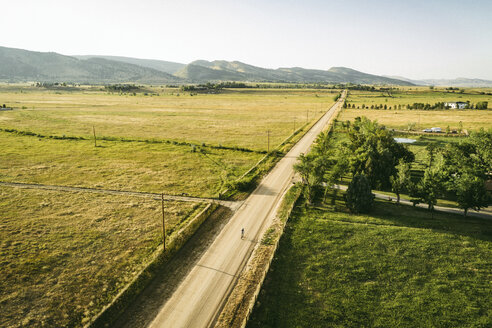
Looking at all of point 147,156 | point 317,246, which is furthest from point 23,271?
point 147,156

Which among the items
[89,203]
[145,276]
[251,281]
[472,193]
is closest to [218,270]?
[251,281]

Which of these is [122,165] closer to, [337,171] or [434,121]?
[337,171]

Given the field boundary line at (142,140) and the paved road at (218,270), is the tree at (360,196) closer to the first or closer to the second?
the paved road at (218,270)

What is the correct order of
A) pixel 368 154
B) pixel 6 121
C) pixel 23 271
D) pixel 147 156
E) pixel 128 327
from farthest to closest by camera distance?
pixel 6 121 → pixel 147 156 → pixel 368 154 → pixel 23 271 → pixel 128 327

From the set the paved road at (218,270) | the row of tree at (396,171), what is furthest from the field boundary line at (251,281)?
the row of tree at (396,171)

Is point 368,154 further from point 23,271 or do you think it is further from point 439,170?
point 23,271

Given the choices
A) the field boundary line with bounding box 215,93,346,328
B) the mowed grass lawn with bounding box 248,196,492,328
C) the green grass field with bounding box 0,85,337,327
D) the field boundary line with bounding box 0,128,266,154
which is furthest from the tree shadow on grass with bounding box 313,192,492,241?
the field boundary line with bounding box 0,128,266,154
